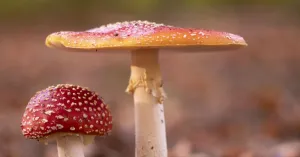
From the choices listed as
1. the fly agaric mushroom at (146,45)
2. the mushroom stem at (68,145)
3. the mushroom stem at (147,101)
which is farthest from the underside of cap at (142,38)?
the mushroom stem at (68,145)

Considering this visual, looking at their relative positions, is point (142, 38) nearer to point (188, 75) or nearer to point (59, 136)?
point (59, 136)

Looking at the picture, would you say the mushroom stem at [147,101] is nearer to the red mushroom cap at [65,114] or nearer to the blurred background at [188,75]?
the red mushroom cap at [65,114]

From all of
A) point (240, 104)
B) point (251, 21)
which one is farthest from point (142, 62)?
point (251, 21)

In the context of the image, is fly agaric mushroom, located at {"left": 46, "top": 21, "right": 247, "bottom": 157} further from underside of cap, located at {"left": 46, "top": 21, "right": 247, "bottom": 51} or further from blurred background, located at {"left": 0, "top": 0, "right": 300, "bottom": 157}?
blurred background, located at {"left": 0, "top": 0, "right": 300, "bottom": 157}

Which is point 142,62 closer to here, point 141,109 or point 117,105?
point 141,109

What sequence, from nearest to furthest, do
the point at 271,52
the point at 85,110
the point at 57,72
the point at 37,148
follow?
the point at 85,110
the point at 37,148
the point at 57,72
the point at 271,52

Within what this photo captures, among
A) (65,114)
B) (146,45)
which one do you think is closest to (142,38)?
(146,45)

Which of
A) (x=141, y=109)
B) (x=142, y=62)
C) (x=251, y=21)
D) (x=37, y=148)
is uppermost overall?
(x=251, y=21)
